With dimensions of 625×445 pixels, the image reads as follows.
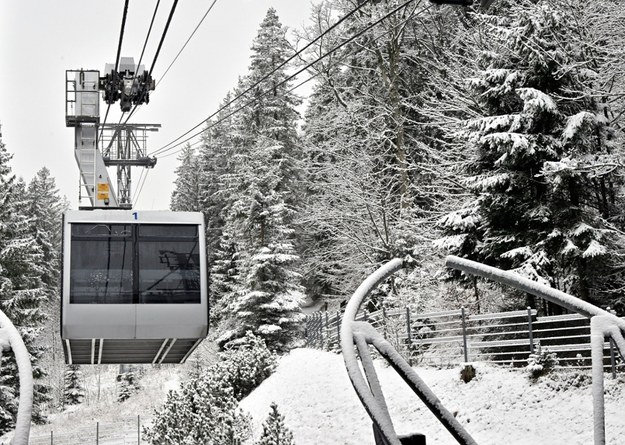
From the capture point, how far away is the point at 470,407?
51.6ft

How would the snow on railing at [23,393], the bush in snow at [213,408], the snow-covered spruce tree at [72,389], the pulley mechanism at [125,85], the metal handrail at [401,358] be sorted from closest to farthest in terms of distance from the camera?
1. the snow on railing at [23,393]
2. the metal handrail at [401,358]
3. the pulley mechanism at [125,85]
4. the bush in snow at [213,408]
5. the snow-covered spruce tree at [72,389]

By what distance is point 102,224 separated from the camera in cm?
1498

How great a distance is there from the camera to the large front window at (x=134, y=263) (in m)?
14.7

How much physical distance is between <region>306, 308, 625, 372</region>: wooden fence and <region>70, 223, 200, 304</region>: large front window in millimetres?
6111

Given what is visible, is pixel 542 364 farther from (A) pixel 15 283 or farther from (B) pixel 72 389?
(B) pixel 72 389

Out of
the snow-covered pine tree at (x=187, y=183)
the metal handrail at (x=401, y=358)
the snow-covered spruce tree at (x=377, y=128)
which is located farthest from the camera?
the snow-covered pine tree at (x=187, y=183)

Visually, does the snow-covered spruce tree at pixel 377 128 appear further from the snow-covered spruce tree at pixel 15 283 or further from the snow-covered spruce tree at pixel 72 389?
the snow-covered spruce tree at pixel 72 389

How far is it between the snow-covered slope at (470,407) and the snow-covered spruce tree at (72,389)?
32573 millimetres

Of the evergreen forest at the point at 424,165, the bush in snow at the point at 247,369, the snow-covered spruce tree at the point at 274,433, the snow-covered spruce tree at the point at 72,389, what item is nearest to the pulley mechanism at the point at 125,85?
the evergreen forest at the point at 424,165

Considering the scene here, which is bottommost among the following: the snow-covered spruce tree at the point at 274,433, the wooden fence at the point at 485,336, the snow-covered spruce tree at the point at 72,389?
the snow-covered spruce tree at the point at 72,389

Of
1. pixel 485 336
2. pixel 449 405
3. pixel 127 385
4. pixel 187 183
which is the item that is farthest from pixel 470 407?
pixel 187 183

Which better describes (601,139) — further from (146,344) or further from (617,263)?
(146,344)

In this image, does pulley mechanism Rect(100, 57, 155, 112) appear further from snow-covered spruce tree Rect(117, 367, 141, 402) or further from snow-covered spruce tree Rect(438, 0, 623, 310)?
snow-covered spruce tree Rect(117, 367, 141, 402)

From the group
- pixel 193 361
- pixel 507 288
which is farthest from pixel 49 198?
pixel 507 288
